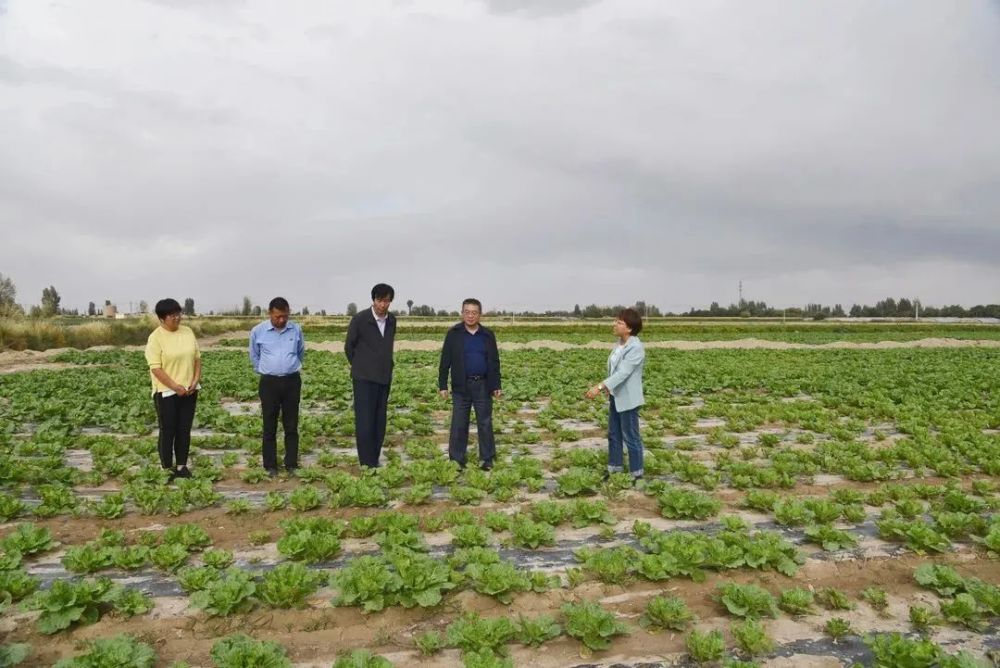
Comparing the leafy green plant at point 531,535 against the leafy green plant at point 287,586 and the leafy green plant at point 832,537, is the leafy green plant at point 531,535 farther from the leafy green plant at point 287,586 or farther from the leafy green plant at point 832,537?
the leafy green plant at point 832,537

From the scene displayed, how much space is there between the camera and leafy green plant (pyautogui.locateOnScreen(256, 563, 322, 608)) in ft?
14.6

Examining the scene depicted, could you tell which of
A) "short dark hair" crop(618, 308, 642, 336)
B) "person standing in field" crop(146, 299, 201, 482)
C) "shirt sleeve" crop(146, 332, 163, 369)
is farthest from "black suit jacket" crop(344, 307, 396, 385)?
"short dark hair" crop(618, 308, 642, 336)

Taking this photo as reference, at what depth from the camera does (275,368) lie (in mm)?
7883

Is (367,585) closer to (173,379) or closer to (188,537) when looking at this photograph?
(188,537)

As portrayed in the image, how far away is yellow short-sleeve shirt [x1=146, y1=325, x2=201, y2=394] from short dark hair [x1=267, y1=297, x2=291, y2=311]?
967 millimetres

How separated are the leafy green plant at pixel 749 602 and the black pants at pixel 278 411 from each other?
5553 millimetres

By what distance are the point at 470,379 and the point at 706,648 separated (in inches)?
194

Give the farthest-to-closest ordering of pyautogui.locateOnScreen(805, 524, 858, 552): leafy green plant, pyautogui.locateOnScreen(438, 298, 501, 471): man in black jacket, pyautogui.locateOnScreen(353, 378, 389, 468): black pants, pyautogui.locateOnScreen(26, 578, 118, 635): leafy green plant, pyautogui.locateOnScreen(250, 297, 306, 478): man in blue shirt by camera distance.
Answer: pyautogui.locateOnScreen(438, 298, 501, 471): man in black jacket → pyautogui.locateOnScreen(353, 378, 389, 468): black pants → pyautogui.locateOnScreen(250, 297, 306, 478): man in blue shirt → pyautogui.locateOnScreen(805, 524, 858, 552): leafy green plant → pyautogui.locateOnScreen(26, 578, 118, 635): leafy green plant

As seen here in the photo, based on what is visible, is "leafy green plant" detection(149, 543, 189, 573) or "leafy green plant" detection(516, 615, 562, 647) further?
"leafy green plant" detection(149, 543, 189, 573)

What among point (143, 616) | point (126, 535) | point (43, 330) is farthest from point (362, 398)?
point (43, 330)

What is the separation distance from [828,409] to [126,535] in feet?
44.1

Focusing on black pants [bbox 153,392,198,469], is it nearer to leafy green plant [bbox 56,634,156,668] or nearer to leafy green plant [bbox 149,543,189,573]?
leafy green plant [bbox 149,543,189,573]

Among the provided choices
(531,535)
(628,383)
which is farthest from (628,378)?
(531,535)

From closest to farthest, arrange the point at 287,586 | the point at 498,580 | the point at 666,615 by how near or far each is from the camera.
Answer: the point at 666,615 → the point at 287,586 → the point at 498,580
